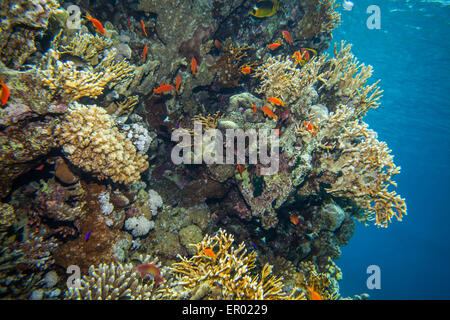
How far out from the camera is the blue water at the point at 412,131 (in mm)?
18391

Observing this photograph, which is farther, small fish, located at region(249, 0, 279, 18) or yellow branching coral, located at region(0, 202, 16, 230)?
small fish, located at region(249, 0, 279, 18)

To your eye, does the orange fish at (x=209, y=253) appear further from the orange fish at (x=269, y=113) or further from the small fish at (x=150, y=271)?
the orange fish at (x=269, y=113)

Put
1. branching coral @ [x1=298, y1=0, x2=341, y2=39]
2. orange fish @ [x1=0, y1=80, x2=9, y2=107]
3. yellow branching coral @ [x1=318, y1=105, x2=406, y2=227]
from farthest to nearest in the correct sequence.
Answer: branching coral @ [x1=298, y1=0, x2=341, y2=39], yellow branching coral @ [x1=318, y1=105, x2=406, y2=227], orange fish @ [x1=0, y1=80, x2=9, y2=107]

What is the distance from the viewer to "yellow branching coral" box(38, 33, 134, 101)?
11.0 feet

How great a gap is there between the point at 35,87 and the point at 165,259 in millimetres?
3972

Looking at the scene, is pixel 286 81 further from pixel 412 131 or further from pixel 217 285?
pixel 412 131

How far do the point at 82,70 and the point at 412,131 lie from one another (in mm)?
43519

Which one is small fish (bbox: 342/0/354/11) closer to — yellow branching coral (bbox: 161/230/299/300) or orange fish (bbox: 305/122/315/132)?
orange fish (bbox: 305/122/315/132)

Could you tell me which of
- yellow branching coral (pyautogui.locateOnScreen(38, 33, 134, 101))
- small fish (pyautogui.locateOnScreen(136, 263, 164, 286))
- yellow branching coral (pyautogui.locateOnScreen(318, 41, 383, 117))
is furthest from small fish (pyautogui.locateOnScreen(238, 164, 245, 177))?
A: yellow branching coral (pyautogui.locateOnScreen(318, 41, 383, 117))

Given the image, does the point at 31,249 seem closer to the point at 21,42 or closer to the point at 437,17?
the point at 21,42

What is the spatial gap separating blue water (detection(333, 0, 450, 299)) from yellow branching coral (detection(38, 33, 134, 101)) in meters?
21.6

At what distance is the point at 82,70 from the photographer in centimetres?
415

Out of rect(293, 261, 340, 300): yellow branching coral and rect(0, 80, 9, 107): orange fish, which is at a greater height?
rect(0, 80, 9, 107): orange fish

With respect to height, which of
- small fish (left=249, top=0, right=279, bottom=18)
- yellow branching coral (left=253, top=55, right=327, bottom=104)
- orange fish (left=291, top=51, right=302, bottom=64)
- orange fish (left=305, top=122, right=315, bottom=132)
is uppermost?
small fish (left=249, top=0, right=279, bottom=18)
